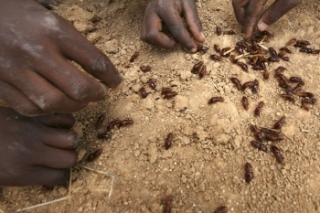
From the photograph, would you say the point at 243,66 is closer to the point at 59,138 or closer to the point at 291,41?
the point at 291,41

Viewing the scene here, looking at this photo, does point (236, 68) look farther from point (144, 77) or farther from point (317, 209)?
point (317, 209)

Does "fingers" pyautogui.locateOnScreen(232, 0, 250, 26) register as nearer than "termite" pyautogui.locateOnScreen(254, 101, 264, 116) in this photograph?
No

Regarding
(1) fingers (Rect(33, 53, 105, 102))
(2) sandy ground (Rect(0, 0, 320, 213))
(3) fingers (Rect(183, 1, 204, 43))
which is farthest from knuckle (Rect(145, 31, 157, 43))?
(1) fingers (Rect(33, 53, 105, 102))

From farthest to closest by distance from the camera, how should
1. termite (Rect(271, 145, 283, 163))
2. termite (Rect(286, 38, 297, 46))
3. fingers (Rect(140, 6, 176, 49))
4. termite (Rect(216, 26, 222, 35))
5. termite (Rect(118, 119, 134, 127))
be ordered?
termite (Rect(216, 26, 222, 35)), termite (Rect(286, 38, 297, 46)), fingers (Rect(140, 6, 176, 49)), termite (Rect(118, 119, 134, 127)), termite (Rect(271, 145, 283, 163))

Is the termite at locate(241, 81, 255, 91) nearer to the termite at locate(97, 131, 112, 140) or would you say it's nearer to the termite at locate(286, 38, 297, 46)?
the termite at locate(286, 38, 297, 46)

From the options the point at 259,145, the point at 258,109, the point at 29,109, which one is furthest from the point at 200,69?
the point at 29,109

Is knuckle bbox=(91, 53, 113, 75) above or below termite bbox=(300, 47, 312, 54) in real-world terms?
above

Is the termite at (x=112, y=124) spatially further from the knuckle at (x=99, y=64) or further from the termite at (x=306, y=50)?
the termite at (x=306, y=50)
